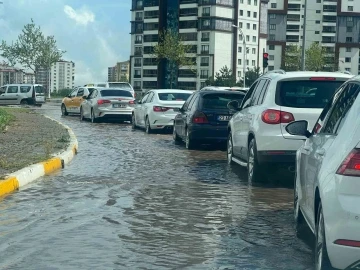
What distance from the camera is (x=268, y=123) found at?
38.4 feet

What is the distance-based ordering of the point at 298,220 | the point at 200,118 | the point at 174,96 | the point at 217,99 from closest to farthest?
the point at 298,220, the point at 200,118, the point at 217,99, the point at 174,96

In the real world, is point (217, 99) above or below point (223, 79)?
below

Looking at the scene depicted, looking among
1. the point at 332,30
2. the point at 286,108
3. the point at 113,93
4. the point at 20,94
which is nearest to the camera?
the point at 286,108

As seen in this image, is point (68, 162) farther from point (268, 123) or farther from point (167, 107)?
point (167, 107)

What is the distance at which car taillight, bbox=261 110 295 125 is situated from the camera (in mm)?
11568

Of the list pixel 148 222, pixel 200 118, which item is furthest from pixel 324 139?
pixel 200 118

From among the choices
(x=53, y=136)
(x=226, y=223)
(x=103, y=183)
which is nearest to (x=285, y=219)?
(x=226, y=223)

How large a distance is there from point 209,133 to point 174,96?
7500 mm

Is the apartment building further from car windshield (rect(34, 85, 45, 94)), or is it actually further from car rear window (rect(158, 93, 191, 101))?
car rear window (rect(158, 93, 191, 101))

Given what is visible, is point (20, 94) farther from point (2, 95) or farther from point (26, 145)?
point (26, 145)

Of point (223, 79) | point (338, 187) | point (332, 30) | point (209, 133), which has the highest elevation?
point (332, 30)

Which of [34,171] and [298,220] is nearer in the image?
[298,220]

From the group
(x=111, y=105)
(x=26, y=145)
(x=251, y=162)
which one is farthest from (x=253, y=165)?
(x=111, y=105)

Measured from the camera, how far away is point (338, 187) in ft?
17.2
